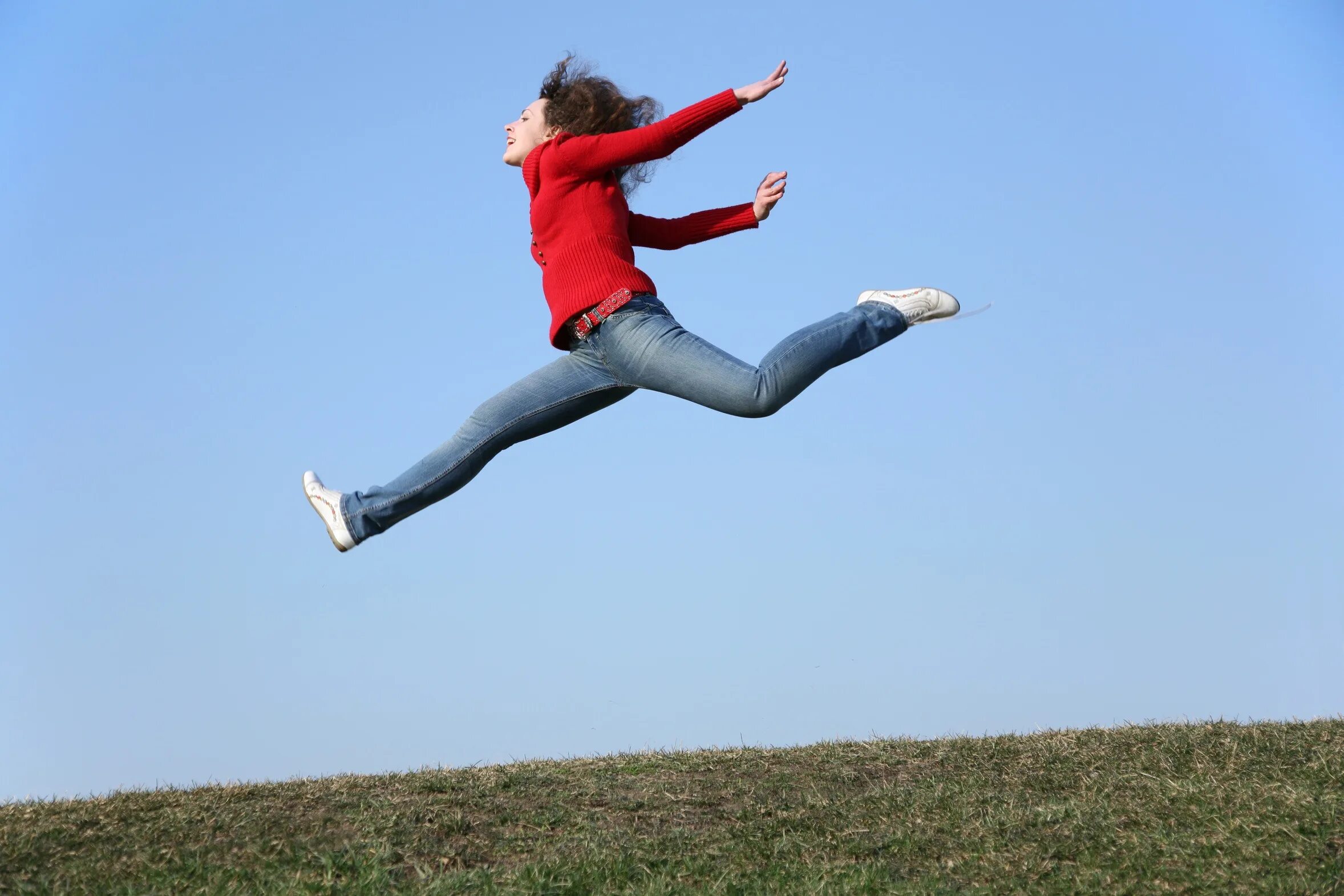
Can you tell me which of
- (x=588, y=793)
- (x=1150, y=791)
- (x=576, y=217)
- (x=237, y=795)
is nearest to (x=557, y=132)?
(x=576, y=217)

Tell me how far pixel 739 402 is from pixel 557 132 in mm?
1828

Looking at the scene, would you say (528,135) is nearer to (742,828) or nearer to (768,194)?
(768,194)

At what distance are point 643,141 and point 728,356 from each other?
1.10m

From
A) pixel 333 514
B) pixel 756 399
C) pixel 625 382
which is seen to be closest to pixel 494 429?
pixel 625 382

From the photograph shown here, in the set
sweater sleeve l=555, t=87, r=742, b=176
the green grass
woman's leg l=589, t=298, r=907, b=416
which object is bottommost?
the green grass

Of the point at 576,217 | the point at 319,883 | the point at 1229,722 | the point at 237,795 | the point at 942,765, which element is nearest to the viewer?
the point at 319,883

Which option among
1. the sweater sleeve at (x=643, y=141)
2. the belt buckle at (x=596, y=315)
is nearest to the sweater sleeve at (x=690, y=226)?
the sweater sleeve at (x=643, y=141)

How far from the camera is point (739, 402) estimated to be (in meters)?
5.67

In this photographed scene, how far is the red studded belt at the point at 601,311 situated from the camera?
19.4ft

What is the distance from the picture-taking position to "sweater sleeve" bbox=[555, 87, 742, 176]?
5801 mm

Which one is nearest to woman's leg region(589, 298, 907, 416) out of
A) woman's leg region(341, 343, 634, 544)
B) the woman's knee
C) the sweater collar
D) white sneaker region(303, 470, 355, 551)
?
the woman's knee

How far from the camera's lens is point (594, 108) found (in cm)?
645

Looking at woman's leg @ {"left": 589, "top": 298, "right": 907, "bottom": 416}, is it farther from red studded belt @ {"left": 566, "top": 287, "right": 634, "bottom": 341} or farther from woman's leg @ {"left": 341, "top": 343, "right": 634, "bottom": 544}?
woman's leg @ {"left": 341, "top": 343, "right": 634, "bottom": 544}

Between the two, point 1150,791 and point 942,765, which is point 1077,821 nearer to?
point 1150,791
